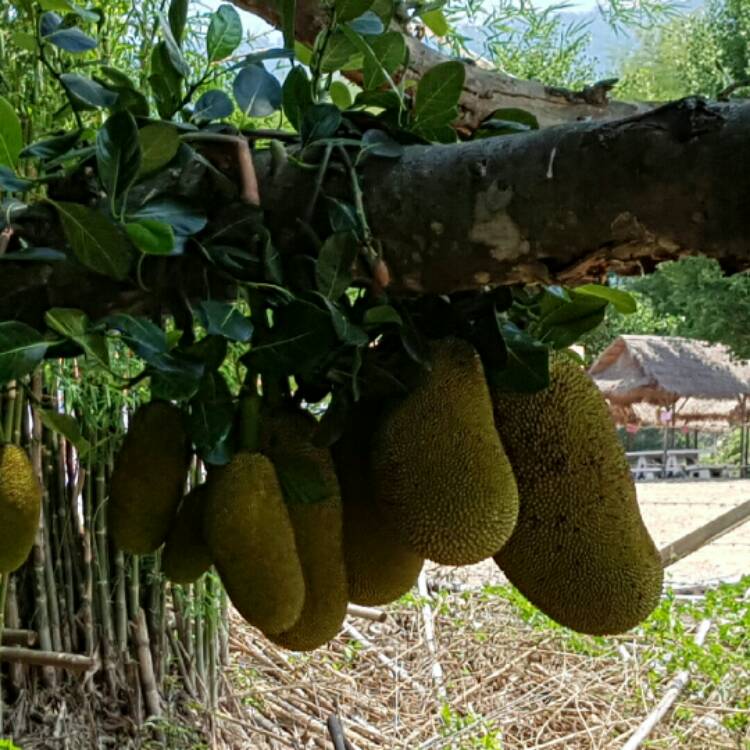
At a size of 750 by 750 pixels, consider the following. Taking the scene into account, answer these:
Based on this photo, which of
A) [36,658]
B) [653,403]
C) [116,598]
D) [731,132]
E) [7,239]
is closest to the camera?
[731,132]

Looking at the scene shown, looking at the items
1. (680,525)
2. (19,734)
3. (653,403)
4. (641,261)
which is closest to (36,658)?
(19,734)

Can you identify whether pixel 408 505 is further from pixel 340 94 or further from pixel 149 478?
pixel 340 94

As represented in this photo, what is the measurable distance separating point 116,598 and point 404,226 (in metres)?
1.56

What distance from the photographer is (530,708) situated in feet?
8.05

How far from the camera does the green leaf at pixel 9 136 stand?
0.49m

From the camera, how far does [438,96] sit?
52cm

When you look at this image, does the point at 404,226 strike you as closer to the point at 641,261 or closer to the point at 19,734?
the point at 641,261

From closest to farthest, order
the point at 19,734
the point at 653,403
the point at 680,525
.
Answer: the point at 19,734
the point at 680,525
the point at 653,403

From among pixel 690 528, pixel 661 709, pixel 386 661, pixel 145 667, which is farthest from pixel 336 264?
pixel 690 528

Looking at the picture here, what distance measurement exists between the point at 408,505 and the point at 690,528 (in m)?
4.81

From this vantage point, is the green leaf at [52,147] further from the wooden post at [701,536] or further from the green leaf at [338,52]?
the wooden post at [701,536]

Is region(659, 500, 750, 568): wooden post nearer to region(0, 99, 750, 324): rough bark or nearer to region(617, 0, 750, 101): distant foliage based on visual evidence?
region(0, 99, 750, 324): rough bark

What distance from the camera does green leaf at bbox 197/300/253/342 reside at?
46cm

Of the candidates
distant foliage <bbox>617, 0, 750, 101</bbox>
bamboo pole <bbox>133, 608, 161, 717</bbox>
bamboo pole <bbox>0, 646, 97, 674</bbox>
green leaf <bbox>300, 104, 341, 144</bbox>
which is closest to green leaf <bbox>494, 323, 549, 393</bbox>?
green leaf <bbox>300, 104, 341, 144</bbox>
